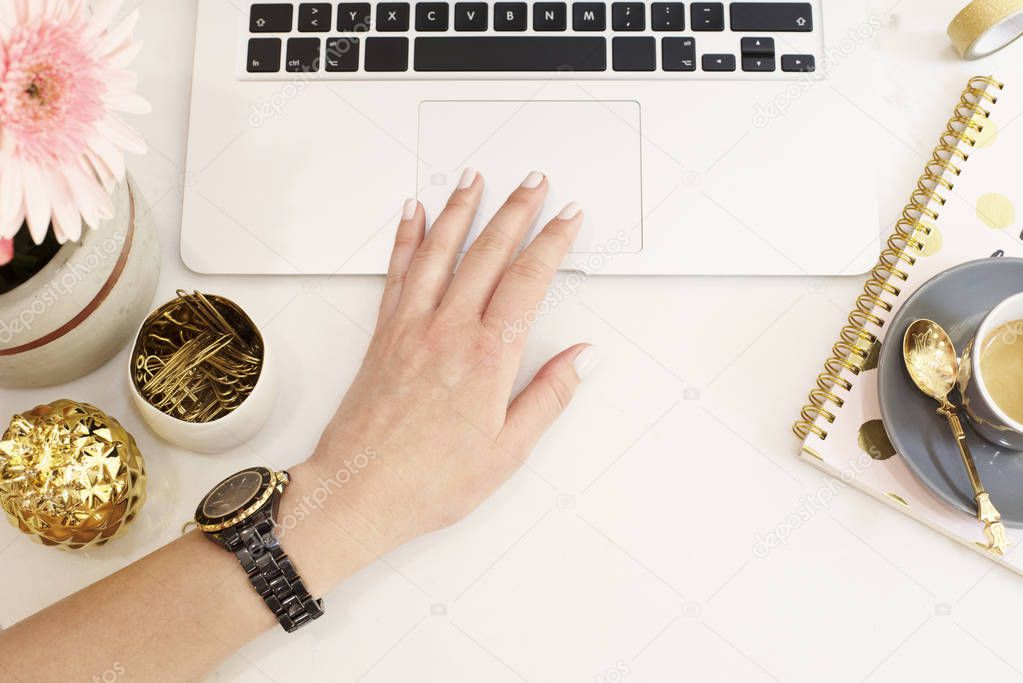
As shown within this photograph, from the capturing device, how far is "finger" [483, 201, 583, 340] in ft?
2.14

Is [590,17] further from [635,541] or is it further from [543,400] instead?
[635,541]

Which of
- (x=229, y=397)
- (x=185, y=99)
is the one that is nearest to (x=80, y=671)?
(x=229, y=397)

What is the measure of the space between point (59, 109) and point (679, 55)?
0.50 meters

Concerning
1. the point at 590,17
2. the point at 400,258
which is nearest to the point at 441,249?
the point at 400,258

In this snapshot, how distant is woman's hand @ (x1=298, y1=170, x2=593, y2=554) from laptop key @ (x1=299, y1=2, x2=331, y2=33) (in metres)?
0.19

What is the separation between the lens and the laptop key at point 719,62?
2.27 feet

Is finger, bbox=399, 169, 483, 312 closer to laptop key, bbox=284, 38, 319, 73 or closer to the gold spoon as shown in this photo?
laptop key, bbox=284, 38, 319, 73

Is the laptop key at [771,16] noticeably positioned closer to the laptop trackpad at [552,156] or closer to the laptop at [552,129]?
the laptop at [552,129]

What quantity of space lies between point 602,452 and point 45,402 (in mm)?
473

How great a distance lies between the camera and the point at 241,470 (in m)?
0.63

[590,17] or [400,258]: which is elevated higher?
[590,17]
